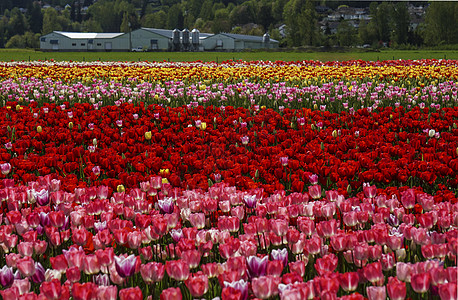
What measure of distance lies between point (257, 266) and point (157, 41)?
100 meters

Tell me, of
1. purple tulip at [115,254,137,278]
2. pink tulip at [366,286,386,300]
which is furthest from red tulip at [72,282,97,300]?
pink tulip at [366,286,386,300]

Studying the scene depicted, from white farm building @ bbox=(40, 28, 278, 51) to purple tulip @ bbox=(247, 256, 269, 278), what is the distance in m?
89.9

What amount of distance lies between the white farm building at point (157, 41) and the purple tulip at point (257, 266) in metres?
89.9

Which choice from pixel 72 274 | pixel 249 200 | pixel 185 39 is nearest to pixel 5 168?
pixel 249 200

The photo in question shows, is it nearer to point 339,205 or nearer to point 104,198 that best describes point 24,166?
point 104,198

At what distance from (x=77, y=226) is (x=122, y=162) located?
5.74 feet

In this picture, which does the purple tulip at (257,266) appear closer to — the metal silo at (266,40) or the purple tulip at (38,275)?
the purple tulip at (38,275)

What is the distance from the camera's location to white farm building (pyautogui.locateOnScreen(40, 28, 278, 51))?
9225 centimetres

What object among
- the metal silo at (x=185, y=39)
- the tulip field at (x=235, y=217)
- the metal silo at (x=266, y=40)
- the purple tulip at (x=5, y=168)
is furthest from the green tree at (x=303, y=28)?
the purple tulip at (x=5, y=168)

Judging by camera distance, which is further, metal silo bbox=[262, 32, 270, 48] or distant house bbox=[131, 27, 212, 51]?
metal silo bbox=[262, 32, 270, 48]

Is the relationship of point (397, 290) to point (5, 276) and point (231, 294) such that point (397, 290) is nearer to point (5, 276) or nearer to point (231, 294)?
point (231, 294)

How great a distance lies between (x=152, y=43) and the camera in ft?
330

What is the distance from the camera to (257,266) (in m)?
2.54

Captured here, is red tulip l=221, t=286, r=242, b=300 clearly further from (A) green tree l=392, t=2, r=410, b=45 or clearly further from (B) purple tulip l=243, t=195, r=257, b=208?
(A) green tree l=392, t=2, r=410, b=45
